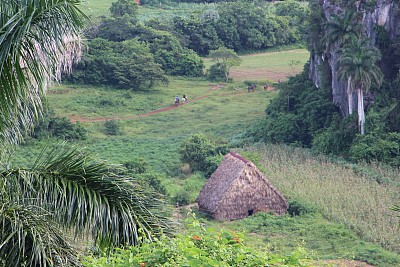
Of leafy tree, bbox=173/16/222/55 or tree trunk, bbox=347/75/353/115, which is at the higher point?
leafy tree, bbox=173/16/222/55

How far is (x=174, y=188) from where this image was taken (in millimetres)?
25516

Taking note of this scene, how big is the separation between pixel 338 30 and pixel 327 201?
890 centimetres

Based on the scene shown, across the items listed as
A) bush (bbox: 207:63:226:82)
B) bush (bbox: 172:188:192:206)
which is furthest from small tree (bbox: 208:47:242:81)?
bush (bbox: 172:188:192:206)

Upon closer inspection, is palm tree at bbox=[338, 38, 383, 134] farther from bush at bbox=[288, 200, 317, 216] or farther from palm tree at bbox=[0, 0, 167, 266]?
palm tree at bbox=[0, 0, 167, 266]

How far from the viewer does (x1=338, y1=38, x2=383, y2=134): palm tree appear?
27.9 metres

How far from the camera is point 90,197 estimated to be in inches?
275

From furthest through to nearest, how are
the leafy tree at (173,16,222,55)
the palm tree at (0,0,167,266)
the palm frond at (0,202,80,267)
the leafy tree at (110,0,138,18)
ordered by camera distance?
1. the leafy tree at (110,0,138,18)
2. the leafy tree at (173,16,222,55)
3. the palm frond at (0,202,80,267)
4. the palm tree at (0,0,167,266)

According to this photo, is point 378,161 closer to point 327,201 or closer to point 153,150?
point 327,201

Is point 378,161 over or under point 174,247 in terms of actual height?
under

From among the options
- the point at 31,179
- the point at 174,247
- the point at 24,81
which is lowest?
the point at 174,247

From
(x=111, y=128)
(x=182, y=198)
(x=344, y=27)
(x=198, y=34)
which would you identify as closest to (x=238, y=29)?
(x=198, y=34)

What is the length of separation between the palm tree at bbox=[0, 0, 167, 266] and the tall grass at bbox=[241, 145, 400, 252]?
41.4 ft

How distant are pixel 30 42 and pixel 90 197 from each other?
56.6 inches

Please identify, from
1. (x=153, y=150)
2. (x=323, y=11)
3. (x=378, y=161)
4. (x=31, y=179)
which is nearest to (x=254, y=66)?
(x=323, y=11)
